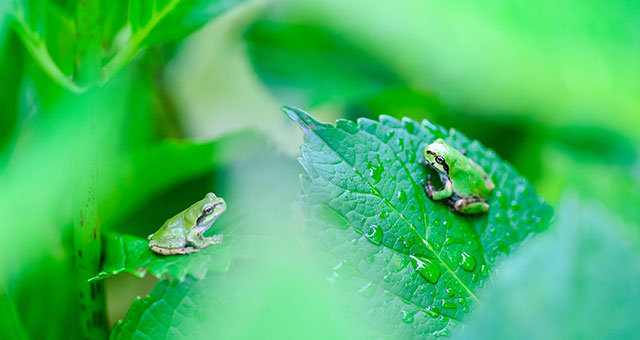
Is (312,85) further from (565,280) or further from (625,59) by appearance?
(565,280)

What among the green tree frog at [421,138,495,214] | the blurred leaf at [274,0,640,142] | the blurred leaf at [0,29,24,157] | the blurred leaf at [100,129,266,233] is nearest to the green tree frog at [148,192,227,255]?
the blurred leaf at [100,129,266,233]

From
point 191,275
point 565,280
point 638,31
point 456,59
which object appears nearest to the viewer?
point 565,280

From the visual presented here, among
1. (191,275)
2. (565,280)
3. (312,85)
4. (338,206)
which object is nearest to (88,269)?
(191,275)

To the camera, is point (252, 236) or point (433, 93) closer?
point (252, 236)

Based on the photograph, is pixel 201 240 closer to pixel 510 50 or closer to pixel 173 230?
pixel 173 230

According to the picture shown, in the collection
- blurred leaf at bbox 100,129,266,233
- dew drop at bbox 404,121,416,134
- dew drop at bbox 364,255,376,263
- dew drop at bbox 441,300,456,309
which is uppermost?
dew drop at bbox 404,121,416,134

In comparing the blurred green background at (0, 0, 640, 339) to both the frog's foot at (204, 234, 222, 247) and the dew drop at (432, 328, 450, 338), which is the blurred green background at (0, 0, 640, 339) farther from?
the dew drop at (432, 328, 450, 338)

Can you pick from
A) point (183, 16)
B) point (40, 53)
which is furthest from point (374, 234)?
point (40, 53)
